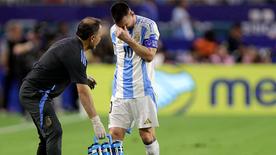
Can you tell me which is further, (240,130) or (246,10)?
(246,10)

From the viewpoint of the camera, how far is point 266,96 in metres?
21.4

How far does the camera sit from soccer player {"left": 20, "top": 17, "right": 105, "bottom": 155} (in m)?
10.2

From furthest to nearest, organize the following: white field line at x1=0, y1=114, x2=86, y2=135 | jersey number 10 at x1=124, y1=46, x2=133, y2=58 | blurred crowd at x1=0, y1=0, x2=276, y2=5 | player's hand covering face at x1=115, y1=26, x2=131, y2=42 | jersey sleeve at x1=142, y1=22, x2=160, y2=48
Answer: blurred crowd at x1=0, y1=0, x2=276, y2=5 → white field line at x1=0, y1=114, x2=86, y2=135 → jersey number 10 at x1=124, y1=46, x2=133, y2=58 → jersey sleeve at x1=142, y1=22, x2=160, y2=48 → player's hand covering face at x1=115, y1=26, x2=131, y2=42

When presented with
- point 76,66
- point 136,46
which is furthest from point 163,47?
point 76,66

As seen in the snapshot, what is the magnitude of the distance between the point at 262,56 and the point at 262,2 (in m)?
3.54

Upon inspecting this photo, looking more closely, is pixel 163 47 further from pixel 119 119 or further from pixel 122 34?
pixel 122 34

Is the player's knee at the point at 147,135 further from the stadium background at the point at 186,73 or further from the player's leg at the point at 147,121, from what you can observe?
the stadium background at the point at 186,73

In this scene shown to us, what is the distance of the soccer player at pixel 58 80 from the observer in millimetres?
10188

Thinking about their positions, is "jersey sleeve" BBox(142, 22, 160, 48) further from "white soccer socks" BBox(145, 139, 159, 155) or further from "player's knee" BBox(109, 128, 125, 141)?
"white soccer socks" BBox(145, 139, 159, 155)

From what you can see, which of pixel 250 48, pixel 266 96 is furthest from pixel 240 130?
pixel 250 48

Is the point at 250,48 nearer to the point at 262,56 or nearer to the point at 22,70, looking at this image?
the point at 262,56

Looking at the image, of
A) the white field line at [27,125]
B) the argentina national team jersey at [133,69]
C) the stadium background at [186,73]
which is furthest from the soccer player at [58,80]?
the white field line at [27,125]

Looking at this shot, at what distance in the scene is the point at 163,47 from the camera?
23.1 m

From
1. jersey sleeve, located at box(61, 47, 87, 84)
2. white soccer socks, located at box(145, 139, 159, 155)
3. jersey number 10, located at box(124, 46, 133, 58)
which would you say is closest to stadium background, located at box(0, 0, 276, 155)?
white soccer socks, located at box(145, 139, 159, 155)
